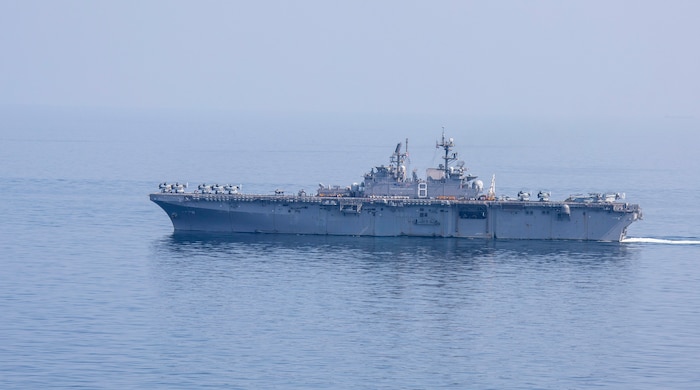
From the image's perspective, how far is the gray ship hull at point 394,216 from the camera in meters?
71.3

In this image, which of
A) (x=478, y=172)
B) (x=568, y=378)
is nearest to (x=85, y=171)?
(x=478, y=172)

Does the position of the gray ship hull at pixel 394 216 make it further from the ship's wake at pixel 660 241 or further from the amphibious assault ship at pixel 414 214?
the ship's wake at pixel 660 241

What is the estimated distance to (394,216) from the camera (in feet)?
236

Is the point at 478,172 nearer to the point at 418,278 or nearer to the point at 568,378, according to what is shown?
the point at 418,278

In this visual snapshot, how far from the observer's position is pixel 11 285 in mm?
55688

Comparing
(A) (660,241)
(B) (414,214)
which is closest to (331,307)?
(B) (414,214)

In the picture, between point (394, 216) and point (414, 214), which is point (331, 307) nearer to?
point (394, 216)

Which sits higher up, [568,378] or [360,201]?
[360,201]

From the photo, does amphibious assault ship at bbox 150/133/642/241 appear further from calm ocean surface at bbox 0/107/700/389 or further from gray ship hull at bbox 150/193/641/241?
calm ocean surface at bbox 0/107/700/389

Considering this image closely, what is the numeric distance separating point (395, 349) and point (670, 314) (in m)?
13.7

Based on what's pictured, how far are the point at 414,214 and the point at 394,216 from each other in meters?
1.20

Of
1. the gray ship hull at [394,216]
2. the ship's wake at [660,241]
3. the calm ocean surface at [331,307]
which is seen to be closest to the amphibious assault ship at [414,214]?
the gray ship hull at [394,216]

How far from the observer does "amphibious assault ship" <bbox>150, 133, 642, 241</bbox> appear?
71.2 m

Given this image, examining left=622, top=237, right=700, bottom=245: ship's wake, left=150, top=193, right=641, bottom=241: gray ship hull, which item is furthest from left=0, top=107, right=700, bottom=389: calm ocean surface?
left=150, top=193, right=641, bottom=241: gray ship hull
